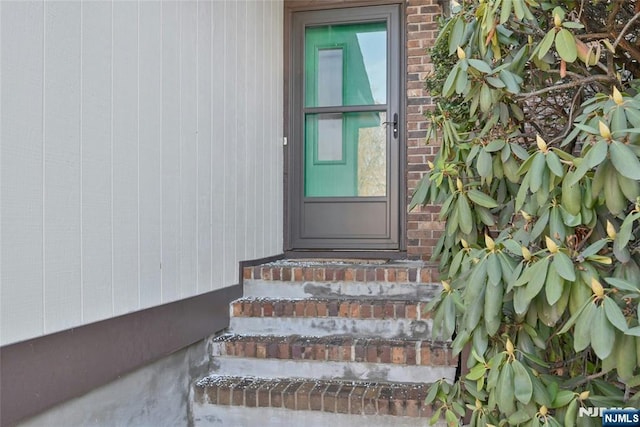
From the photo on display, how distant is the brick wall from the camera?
369 centimetres

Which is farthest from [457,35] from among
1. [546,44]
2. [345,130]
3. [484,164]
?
[345,130]

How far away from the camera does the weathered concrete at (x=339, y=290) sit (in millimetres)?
2920

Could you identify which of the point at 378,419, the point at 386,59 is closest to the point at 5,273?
the point at 378,419

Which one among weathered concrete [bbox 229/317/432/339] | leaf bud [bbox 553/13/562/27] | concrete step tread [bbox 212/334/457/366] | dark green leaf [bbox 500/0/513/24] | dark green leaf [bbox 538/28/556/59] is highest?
dark green leaf [bbox 500/0/513/24]

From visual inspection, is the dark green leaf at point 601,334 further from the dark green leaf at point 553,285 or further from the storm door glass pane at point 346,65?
the storm door glass pane at point 346,65

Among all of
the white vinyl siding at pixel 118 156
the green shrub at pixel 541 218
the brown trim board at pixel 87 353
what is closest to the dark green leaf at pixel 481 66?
the green shrub at pixel 541 218

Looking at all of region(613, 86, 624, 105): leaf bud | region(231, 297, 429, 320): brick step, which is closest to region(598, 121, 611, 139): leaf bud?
region(613, 86, 624, 105): leaf bud

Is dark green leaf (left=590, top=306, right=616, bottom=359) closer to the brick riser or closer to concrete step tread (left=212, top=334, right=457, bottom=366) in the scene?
concrete step tread (left=212, top=334, right=457, bottom=366)

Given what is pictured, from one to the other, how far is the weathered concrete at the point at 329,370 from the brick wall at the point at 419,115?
1344mm

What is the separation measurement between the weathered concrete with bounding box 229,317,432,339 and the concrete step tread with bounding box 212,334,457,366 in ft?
0.18

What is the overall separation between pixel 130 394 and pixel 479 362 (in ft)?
Result: 4.70

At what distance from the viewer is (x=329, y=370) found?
2555mm

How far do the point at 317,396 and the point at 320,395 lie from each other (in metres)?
0.02

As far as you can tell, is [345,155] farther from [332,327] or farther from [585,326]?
[585,326]
